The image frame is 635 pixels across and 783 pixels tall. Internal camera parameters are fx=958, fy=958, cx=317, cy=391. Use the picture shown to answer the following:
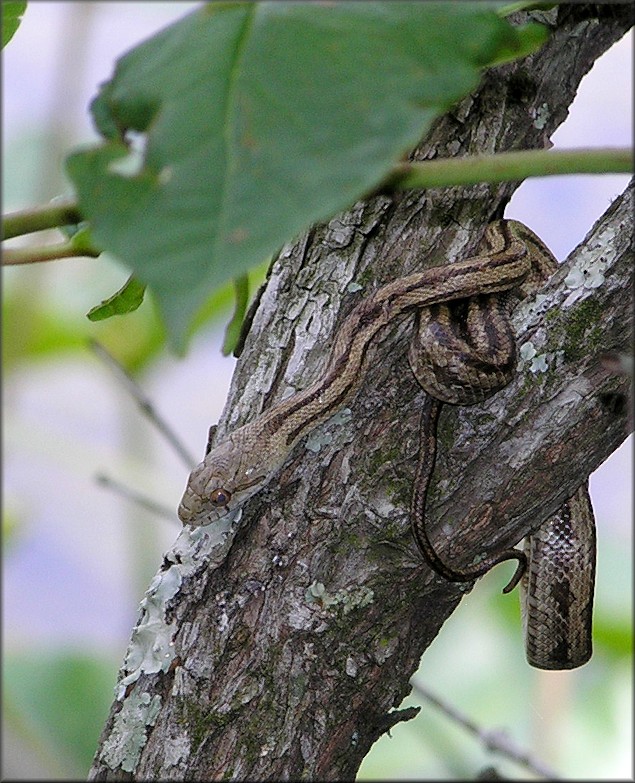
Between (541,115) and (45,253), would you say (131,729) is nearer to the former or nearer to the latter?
(45,253)

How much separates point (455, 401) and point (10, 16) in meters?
0.75

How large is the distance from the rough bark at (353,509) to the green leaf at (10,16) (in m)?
0.56

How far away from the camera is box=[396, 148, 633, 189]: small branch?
79 centimetres

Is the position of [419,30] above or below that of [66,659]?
below

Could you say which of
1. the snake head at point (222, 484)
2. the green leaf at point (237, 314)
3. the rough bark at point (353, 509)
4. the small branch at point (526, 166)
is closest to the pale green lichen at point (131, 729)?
the rough bark at point (353, 509)

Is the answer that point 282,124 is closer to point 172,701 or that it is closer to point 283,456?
point 283,456

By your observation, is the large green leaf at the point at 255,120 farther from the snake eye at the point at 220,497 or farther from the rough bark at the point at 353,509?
the snake eye at the point at 220,497

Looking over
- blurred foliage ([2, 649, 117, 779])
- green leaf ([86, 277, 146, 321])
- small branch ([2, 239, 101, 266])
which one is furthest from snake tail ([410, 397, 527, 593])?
blurred foliage ([2, 649, 117, 779])

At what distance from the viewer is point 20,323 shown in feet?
12.9

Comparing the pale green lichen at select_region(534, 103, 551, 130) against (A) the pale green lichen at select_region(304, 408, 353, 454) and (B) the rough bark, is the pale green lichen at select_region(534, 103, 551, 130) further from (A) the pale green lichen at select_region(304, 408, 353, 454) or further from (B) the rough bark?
(A) the pale green lichen at select_region(304, 408, 353, 454)

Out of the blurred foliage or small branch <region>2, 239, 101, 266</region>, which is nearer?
small branch <region>2, 239, 101, 266</region>

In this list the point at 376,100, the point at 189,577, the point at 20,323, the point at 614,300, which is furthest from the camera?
the point at 20,323

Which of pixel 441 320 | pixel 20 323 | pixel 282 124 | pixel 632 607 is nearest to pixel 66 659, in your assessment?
pixel 20 323

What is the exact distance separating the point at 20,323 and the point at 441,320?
279 centimetres
